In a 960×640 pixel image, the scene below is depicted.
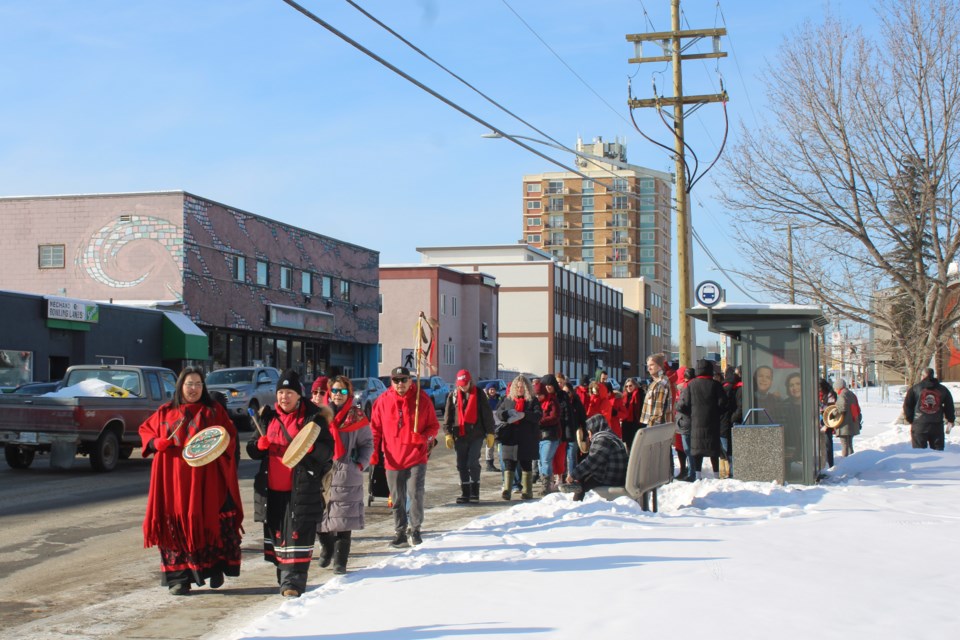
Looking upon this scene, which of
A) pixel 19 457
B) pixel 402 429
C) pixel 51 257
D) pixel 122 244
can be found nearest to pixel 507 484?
pixel 402 429

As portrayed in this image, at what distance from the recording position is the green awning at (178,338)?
41.3 m

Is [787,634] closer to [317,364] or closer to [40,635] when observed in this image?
[40,635]

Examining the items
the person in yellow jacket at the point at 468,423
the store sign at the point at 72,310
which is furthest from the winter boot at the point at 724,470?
the store sign at the point at 72,310

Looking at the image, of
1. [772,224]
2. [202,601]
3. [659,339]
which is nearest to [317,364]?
[772,224]

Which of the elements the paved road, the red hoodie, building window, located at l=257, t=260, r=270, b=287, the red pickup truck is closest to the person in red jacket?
the paved road

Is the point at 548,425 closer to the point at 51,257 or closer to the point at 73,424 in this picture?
the point at 73,424

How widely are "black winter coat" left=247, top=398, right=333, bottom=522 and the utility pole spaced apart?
44.0ft

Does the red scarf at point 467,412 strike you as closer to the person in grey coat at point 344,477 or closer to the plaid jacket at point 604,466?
the plaid jacket at point 604,466

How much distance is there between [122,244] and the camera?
42844 mm

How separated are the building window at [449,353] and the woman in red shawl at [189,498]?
208 feet

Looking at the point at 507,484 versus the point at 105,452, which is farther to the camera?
the point at 105,452

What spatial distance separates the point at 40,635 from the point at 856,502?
9.79 metres

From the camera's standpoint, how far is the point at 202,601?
793 centimetres

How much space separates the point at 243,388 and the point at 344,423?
22.0 meters
